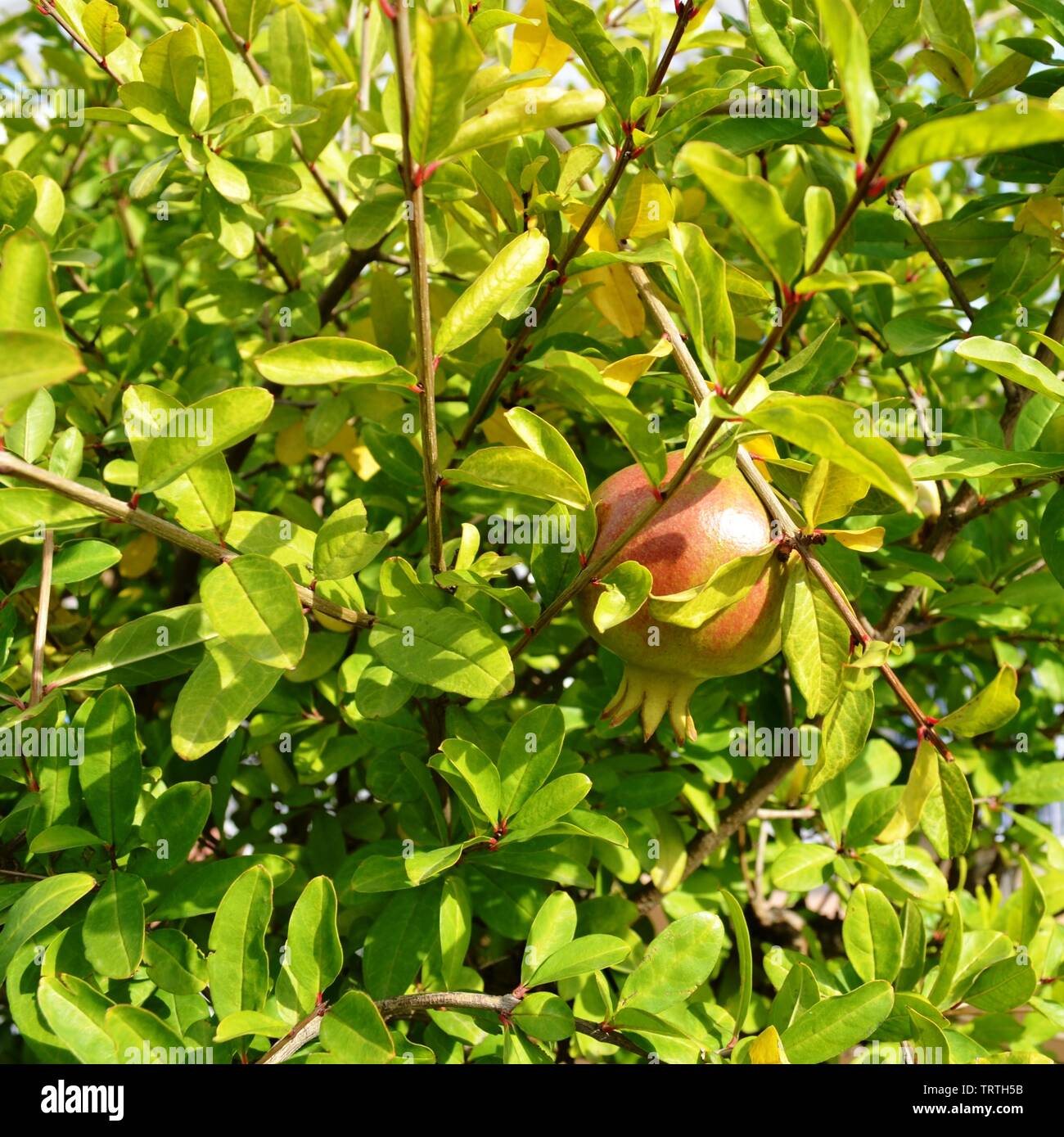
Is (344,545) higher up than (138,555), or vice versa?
(344,545)

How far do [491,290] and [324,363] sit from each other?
16cm

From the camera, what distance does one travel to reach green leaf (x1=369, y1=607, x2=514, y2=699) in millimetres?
768

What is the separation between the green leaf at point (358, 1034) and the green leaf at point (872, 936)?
50 cm

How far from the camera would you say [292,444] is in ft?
4.37

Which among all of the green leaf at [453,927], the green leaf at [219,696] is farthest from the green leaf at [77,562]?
the green leaf at [453,927]

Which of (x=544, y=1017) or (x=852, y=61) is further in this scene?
(x=544, y=1017)

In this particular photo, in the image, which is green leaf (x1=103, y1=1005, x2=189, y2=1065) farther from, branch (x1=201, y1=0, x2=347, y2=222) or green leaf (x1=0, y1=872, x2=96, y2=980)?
branch (x1=201, y1=0, x2=347, y2=222)

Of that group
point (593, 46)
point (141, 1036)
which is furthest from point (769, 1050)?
point (593, 46)

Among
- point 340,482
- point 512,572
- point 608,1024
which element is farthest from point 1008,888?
point 340,482

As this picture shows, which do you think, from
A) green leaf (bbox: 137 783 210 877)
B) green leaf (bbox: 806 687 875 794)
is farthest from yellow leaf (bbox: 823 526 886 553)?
green leaf (bbox: 137 783 210 877)

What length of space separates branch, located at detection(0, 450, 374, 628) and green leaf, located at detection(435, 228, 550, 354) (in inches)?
9.0

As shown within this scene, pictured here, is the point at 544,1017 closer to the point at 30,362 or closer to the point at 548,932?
the point at 548,932

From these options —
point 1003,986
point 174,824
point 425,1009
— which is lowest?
point 1003,986

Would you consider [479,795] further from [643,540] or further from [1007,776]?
[1007,776]
